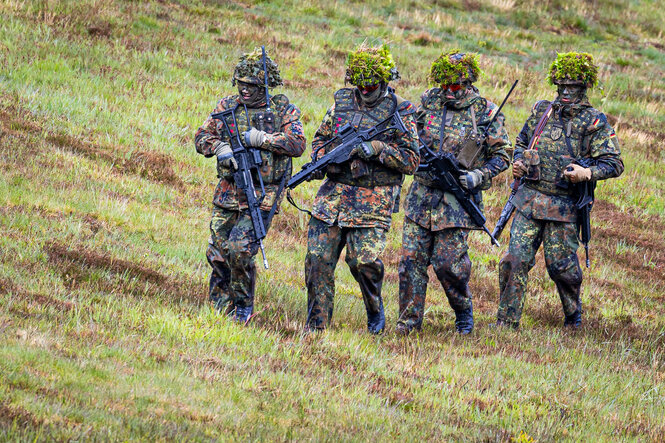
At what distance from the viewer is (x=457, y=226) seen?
7777 mm

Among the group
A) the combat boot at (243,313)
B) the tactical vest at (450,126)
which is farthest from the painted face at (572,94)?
the combat boot at (243,313)

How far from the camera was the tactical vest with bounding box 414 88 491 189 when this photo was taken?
7855 mm

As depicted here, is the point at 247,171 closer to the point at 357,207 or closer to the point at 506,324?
the point at 357,207

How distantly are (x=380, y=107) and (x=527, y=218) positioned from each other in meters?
2.15

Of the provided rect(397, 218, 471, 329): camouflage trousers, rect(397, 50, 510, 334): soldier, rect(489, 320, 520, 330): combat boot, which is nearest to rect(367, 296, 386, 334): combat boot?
rect(397, 50, 510, 334): soldier

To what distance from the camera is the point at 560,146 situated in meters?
8.24

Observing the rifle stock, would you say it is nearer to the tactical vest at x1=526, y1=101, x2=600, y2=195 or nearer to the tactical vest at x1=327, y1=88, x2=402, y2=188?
the tactical vest at x1=526, y1=101, x2=600, y2=195

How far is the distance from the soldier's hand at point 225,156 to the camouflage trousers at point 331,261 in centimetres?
86

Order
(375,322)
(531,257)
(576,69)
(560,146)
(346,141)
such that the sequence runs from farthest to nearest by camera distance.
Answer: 1. (531,257)
2. (560,146)
3. (576,69)
4. (375,322)
5. (346,141)

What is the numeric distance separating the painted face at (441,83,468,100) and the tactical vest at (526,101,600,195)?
1.08 meters

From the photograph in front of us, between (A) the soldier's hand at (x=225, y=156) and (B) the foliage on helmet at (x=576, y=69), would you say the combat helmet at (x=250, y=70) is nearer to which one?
(A) the soldier's hand at (x=225, y=156)

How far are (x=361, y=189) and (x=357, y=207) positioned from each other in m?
0.18

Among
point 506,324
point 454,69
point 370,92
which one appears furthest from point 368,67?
point 506,324

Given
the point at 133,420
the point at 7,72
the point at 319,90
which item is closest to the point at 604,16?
the point at 319,90
